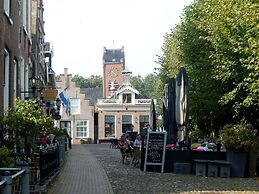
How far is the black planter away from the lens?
17.1 meters

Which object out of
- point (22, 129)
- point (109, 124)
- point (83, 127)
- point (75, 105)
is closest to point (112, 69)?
point (75, 105)

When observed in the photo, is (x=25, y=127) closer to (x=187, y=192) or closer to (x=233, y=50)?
(x=187, y=192)

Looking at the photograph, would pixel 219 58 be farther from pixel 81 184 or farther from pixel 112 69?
pixel 112 69

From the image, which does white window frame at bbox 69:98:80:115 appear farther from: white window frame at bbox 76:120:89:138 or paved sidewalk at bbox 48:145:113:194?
paved sidewalk at bbox 48:145:113:194

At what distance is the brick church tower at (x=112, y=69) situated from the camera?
8369 centimetres

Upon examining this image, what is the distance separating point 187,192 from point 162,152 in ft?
19.8

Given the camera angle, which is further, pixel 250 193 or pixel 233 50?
pixel 233 50

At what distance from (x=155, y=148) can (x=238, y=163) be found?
9.79 feet

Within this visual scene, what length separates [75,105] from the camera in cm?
7025

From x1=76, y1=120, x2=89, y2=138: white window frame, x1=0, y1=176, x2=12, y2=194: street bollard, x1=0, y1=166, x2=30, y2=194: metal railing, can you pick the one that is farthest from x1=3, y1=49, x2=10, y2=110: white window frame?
x1=76, y1=120, x2=89, y2=138: white window frame

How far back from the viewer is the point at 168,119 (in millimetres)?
21109

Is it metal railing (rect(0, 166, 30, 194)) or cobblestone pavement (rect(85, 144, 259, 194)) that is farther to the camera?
cobblestone pavement (rect(85, 144, 259, 194))

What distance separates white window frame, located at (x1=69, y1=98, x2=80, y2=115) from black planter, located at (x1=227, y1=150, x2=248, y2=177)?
53.3 m

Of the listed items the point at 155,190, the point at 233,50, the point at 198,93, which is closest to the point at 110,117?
the point at 198,93
